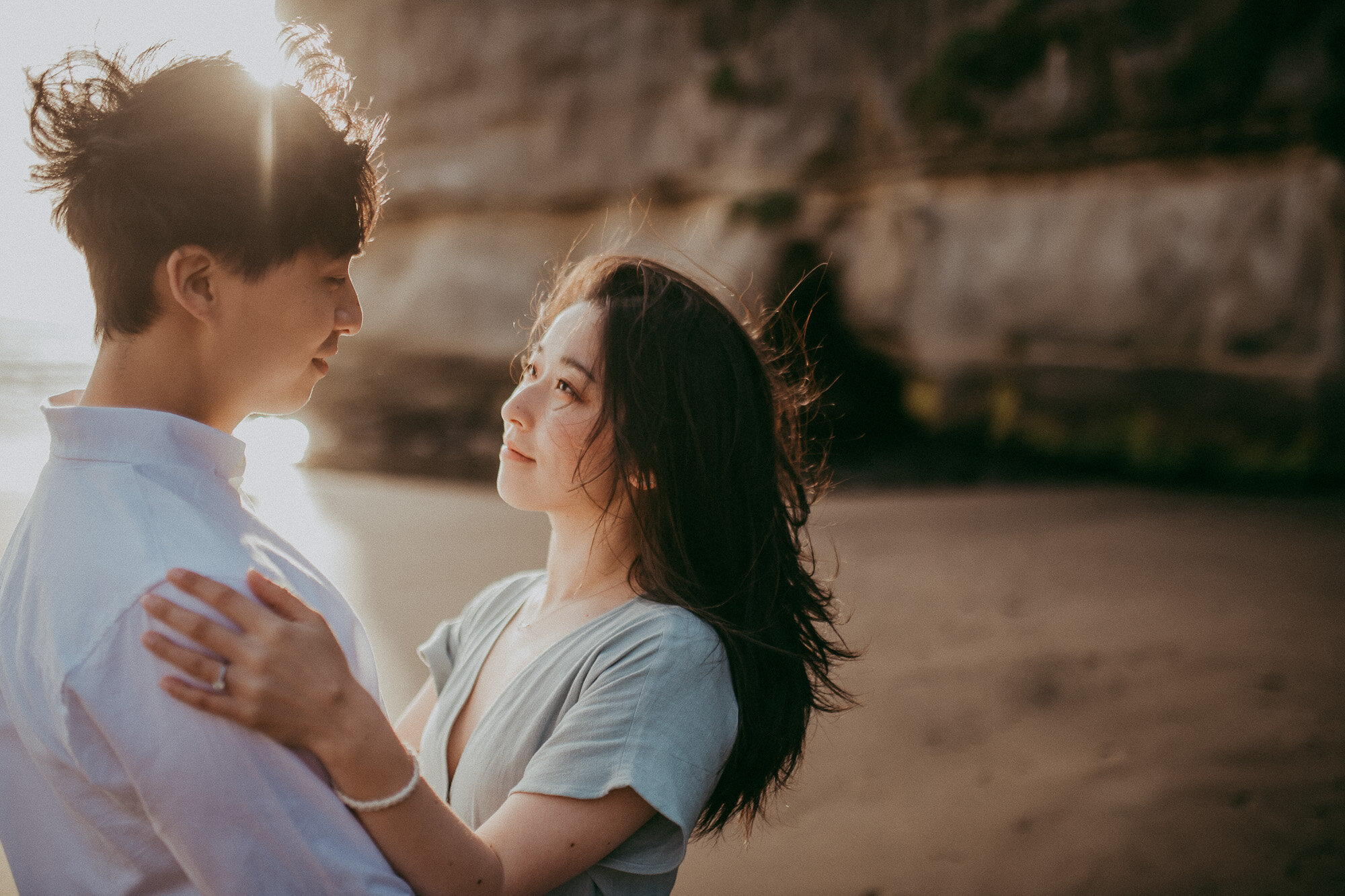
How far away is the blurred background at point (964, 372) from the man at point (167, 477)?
0.46 ft

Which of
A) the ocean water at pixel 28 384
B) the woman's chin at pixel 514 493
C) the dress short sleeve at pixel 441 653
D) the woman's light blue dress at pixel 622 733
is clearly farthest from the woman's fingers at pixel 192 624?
the ocean water at pixel 28 384

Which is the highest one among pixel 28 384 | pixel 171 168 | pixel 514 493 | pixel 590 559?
pixel 171 168

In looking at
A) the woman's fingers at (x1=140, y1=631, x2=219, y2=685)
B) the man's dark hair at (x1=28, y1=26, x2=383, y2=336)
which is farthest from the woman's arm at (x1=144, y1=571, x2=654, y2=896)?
the man's dark hair at (x1=28, y1=26, x2=383, y2=336)

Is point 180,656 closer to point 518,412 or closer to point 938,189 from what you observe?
point 518,412

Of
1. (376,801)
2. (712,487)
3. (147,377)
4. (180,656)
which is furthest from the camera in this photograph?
(712,487)

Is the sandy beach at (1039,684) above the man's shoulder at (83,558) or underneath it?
underneath

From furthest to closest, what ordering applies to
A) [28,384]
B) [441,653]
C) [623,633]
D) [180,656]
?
[28,384] < [441,653] < [623,633] < [180,656]

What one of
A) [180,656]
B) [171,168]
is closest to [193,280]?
[171,168]

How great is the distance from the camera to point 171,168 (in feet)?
3.82

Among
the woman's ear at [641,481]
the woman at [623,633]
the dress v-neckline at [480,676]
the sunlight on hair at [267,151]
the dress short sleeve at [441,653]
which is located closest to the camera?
the sunlight on hair at [267,151]

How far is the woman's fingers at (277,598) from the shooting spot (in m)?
1.07

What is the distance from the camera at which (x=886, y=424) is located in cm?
1114

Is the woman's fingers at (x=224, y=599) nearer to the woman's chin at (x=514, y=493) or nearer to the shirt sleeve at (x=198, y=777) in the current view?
the shirt sleeve at (x=198, y=777)

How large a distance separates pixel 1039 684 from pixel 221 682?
4304mm
